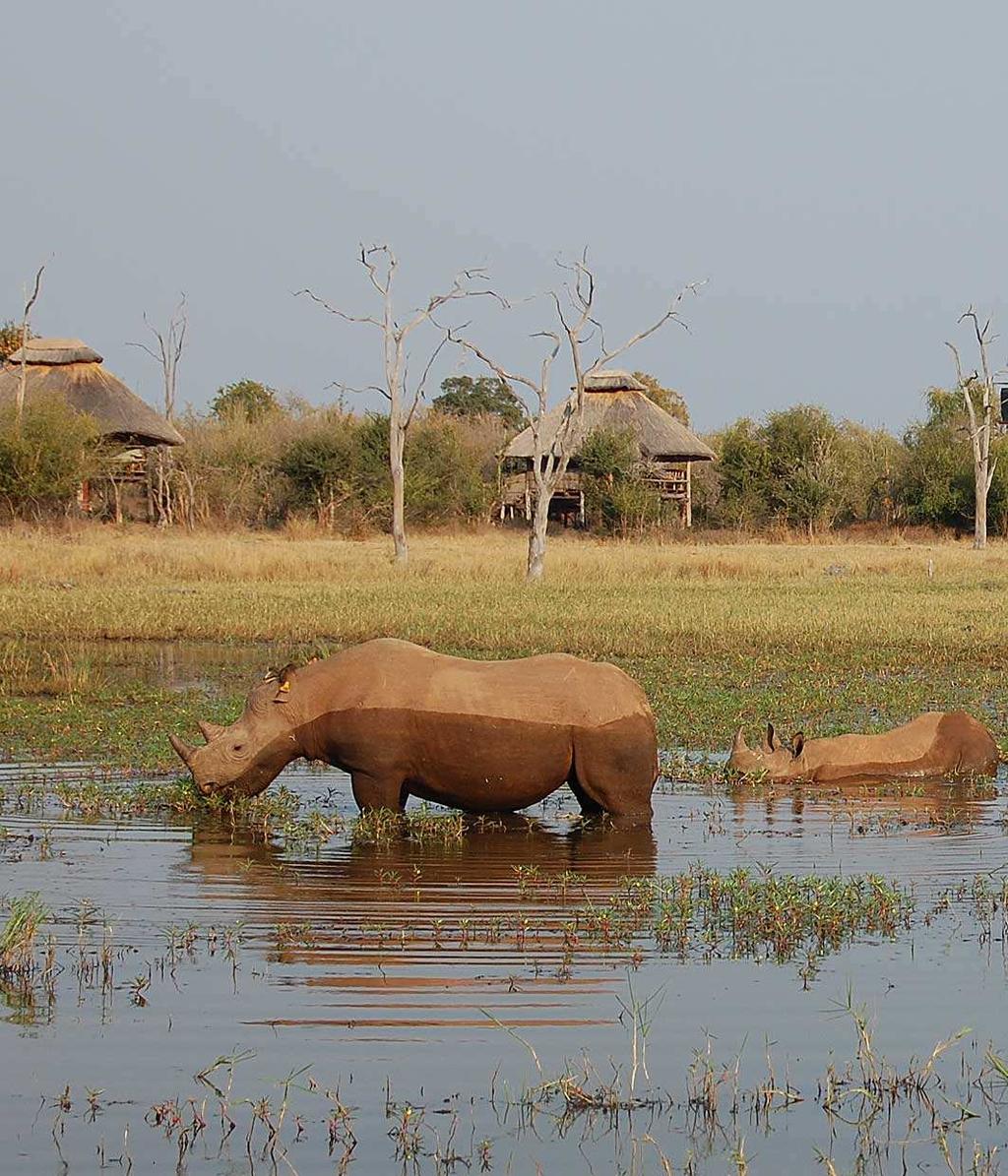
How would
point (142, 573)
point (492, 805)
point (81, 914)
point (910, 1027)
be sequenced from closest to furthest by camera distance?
point (910, 1027) → point (81, 914) → point (492, 805) → point (142, 573)

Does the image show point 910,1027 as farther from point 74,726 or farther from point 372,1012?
point 74,726

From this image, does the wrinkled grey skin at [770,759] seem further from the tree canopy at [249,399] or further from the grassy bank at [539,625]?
the tree canopy at [249,399]

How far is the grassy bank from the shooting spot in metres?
15.4

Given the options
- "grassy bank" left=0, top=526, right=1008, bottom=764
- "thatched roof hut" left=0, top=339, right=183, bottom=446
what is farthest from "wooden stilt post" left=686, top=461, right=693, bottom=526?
"grassy bank" left=0, top=526, right=1008, bottom=764

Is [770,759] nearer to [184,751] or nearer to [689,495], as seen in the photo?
[184,751]

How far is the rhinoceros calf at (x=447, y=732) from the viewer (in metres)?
10.3

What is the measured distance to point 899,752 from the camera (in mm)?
12422

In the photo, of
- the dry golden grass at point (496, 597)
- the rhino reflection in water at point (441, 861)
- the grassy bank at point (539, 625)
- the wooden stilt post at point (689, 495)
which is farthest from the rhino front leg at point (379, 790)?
the wooden stilt post at point (689, 495)

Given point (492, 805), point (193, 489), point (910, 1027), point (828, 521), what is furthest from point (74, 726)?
point (828, 521)

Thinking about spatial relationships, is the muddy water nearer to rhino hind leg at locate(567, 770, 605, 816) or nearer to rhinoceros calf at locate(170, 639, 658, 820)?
rhinoceros calf at locate(170, 639, 658, 820)

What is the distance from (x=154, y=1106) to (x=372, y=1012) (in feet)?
3.88

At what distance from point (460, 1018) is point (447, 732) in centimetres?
377

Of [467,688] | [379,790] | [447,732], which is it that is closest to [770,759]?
[467,688]

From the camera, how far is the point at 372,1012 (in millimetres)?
6633
